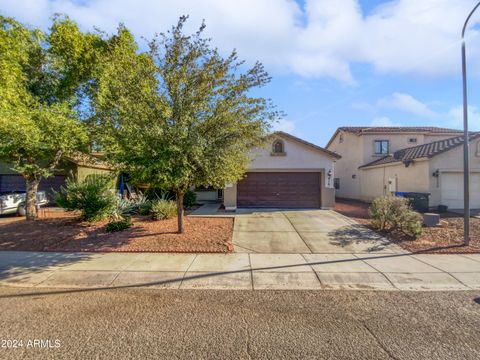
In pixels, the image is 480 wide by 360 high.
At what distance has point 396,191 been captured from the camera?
675 inches

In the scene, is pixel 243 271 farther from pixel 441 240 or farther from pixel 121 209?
pixel 121 209

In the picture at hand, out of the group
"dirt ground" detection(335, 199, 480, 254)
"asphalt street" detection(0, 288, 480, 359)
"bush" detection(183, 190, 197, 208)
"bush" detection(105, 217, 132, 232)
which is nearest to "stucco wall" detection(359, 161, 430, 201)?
"dirt ground" detection(335, 199, 480, 254)

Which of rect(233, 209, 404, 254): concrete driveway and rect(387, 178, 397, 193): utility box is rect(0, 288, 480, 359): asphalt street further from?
rect(387, 178, 397, 193): utility box

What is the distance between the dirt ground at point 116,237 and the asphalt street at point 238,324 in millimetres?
2708

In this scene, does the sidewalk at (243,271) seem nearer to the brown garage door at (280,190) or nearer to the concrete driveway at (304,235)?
the concrete driveway at (304,235)

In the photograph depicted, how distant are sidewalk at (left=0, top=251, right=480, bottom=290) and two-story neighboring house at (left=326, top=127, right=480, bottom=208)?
31.0 feet

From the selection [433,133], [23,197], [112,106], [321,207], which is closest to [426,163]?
[321,207]

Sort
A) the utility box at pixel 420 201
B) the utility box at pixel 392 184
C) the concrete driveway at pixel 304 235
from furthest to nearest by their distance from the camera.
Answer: the utility box at pixel 392 184 < the utility box at pixel 420 201 < the concrete driveway at pixel 304 235

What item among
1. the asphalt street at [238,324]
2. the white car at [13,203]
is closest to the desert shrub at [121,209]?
the asphalt street at [238,324]

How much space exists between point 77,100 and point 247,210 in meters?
9.74

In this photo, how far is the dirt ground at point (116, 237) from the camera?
7547 millimetres

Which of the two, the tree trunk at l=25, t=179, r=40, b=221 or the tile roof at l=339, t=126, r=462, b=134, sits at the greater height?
the tile roof at l=339, t=126, r=462, b=134

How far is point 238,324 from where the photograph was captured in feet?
12.2

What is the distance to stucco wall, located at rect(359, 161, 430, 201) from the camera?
15.1 meters
